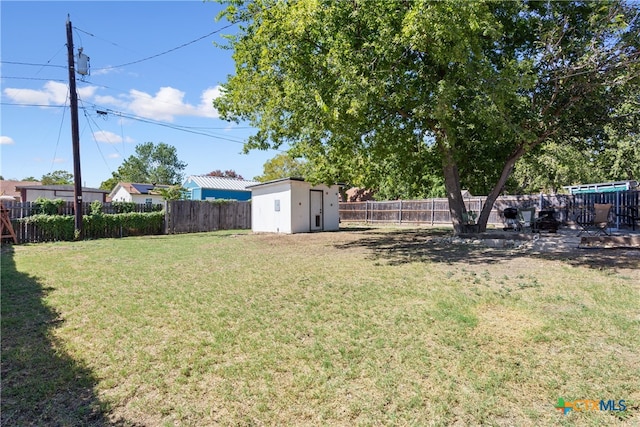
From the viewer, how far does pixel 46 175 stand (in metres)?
63.7

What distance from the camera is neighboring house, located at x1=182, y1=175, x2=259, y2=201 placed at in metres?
32.0

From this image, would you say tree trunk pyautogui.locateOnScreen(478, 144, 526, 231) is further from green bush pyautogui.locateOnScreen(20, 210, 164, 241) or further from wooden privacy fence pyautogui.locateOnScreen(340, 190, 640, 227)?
green bush pyautogui.locateOnScreen(20, 210, 164, 241)

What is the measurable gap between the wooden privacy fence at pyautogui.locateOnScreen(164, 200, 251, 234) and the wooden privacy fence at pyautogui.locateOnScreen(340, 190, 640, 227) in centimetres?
850

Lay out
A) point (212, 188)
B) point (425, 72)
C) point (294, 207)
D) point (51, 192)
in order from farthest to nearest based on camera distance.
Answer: point (51, 192) → point (212, 188) → point (294, 207) → point (425, 72)

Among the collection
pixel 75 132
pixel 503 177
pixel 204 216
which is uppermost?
pixel 75 132

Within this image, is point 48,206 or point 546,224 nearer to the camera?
point 546,224

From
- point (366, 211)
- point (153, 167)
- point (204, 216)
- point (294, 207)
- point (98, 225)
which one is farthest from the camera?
point (153, 167)

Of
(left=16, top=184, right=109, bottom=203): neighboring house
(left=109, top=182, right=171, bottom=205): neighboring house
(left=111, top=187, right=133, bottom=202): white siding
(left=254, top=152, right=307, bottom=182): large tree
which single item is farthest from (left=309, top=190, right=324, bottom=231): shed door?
(left=111, top=187, right=133, bottom=202): white siding

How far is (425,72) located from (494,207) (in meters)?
12.5

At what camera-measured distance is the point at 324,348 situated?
3.45 meters

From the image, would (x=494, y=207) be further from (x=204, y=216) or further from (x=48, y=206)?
(x=48, y=206)

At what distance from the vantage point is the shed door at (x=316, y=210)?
1841 centimetres

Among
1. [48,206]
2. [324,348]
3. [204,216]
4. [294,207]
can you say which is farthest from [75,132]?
[324,348]

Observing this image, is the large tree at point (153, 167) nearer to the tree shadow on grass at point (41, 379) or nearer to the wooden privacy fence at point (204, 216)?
the wooden privacy fence at point (204, 216)
